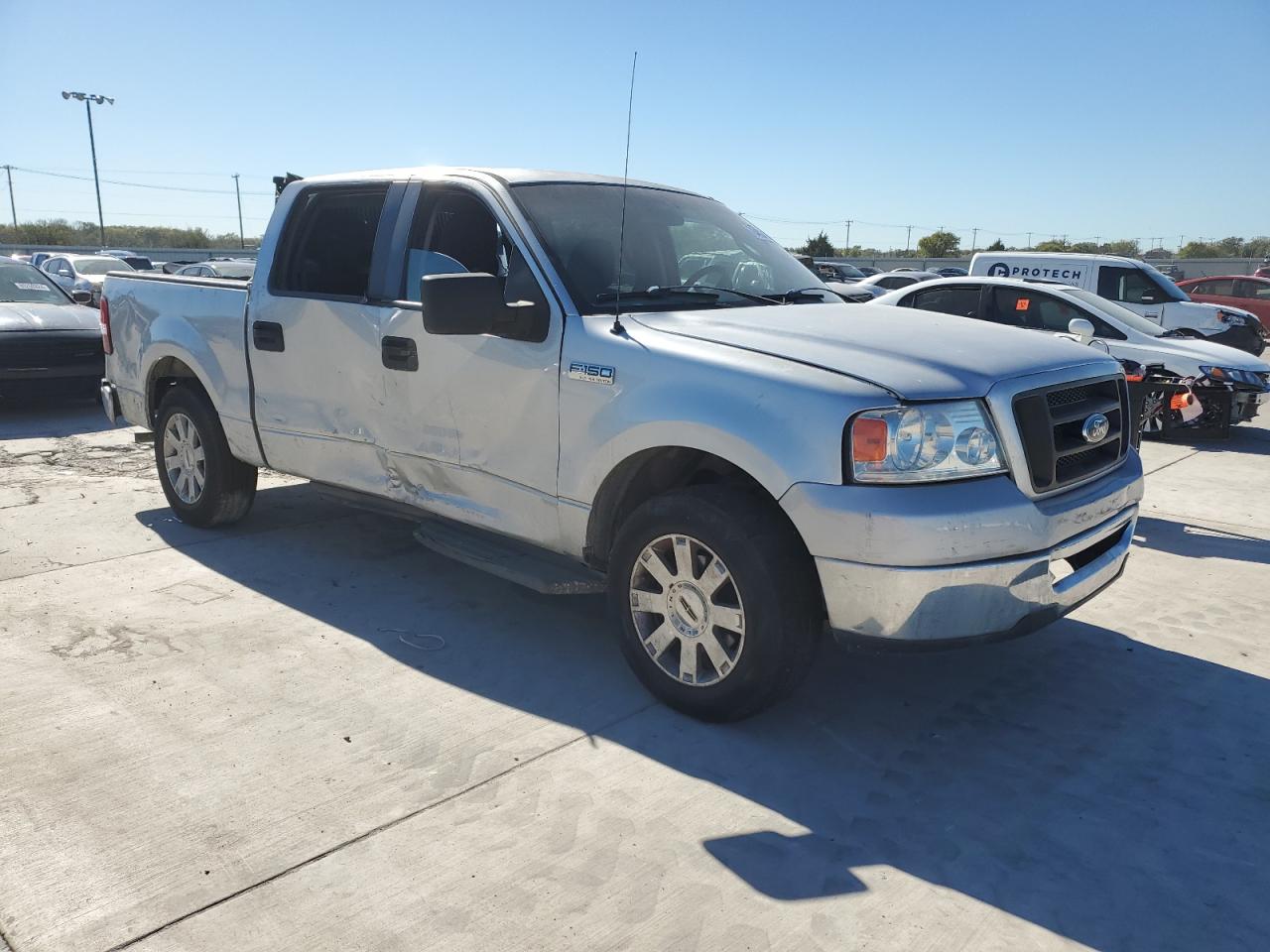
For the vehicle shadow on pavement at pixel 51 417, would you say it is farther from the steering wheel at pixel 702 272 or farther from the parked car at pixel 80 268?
the parked car at pixel 80 268

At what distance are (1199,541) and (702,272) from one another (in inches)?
150

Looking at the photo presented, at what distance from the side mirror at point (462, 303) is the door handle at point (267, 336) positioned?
158 centimetres

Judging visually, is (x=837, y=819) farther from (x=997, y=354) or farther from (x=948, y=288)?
(x=948, y=288)

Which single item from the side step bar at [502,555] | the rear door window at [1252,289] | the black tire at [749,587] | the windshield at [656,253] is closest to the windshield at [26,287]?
the side step bar at [502,555]

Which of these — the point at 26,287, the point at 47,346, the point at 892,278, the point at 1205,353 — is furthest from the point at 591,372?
the point at 892,278

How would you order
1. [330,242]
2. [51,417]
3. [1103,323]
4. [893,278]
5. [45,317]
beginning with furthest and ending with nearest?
[893,278], [1103,323], [51,417], [45,317], [330,242]

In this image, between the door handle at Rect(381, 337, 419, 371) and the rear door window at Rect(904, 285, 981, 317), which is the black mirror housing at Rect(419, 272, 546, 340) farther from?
the rear door window at Rect(904, 285, 981, 317)

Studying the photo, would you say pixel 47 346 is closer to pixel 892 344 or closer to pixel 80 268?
pixel 892 344

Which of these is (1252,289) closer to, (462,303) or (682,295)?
(682,295)

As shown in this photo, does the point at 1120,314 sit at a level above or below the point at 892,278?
above

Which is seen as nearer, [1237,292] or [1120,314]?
[1120,314]

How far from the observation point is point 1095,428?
11.5 feet

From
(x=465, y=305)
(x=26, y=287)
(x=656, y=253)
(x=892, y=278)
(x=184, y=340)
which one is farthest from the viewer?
(x=892, y=278)

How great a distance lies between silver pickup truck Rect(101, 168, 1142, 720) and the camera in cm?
296
